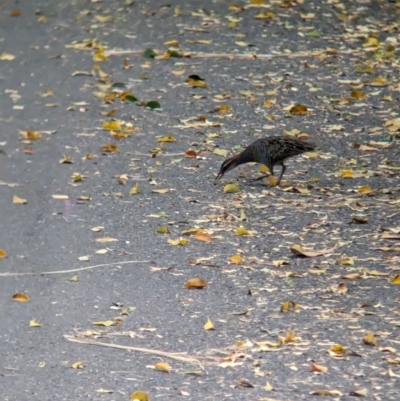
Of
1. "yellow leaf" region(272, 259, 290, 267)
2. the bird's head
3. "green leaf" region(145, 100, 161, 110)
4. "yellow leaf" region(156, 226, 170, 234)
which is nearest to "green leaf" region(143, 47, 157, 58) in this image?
"green leaf" region(145, 100, 161, 110)

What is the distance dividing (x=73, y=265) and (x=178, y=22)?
663cm

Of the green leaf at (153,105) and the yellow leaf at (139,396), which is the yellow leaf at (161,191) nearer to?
the green leaf at (153,105)

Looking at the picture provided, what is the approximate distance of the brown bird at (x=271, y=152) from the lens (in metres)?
7.64

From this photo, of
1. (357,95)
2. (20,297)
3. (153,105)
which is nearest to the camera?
(20,297)

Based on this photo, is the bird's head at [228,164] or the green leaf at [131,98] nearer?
the bird's head at [228,164]

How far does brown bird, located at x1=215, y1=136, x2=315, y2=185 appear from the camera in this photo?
764cm

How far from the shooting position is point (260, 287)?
19.8 feet

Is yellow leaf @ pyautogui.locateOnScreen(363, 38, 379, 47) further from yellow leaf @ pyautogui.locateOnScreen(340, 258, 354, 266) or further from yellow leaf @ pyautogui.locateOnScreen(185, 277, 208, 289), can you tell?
yellow leaf @ pyautogui.locateOnScreen(185, 277, 208, 289)

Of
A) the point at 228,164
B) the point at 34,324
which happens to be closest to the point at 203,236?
the point at 228,164

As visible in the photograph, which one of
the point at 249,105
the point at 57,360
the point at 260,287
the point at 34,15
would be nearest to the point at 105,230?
the point at 260,287

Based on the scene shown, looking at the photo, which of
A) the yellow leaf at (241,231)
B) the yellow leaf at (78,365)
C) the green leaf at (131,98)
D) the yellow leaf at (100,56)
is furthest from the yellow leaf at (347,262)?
the yellow leaf at (100,56)

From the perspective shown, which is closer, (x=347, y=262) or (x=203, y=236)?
(x=347, y=262)

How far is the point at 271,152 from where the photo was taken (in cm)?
765

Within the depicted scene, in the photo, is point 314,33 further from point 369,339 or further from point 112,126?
point 369,339
